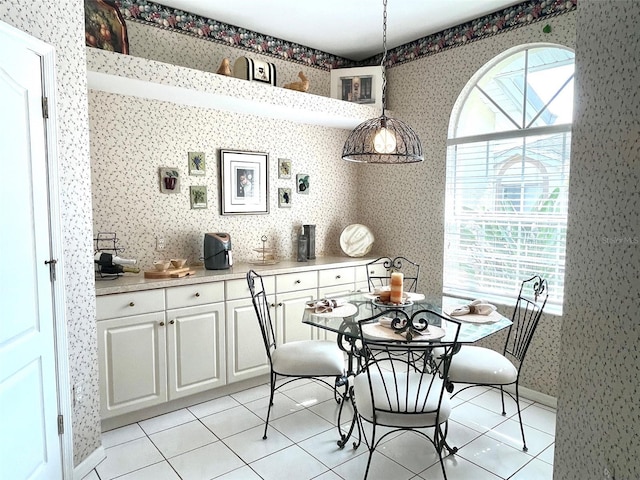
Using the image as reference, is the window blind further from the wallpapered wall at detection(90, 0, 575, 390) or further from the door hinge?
the door hinge

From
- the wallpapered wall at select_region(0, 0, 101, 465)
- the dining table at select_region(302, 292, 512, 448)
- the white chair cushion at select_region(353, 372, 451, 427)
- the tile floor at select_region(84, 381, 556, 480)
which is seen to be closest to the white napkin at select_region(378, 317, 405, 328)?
the dining table at select_region(302, 292, 512, 448)

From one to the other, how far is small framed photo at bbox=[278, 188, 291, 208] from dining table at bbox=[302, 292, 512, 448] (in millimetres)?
1320

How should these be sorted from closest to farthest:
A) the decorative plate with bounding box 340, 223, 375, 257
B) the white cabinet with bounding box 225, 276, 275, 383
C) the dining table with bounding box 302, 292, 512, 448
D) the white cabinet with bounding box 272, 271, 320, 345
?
1. the dining table with bounding box 302, 292, 512, 448
2. the white cabinet with bounding box 225, 276, 275, 383
3. the white cabinet with bounding box 272, 271, 320, 345
4. the decorative plate with bounding box 340, 223, 375, 257

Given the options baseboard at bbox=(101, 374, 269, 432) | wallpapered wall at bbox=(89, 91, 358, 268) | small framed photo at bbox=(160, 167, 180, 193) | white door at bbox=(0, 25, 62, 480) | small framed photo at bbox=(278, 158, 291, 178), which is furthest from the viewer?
small framed photo at bbox=(278, 158, 291, 178)

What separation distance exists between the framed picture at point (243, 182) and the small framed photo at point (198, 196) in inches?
5.9

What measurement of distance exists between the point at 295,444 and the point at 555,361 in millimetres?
1975

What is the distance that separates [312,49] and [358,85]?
1.88ft

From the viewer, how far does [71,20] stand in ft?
6.91

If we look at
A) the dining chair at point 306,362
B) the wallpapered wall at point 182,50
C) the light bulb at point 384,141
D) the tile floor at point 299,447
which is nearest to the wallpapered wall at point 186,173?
the wallpapered wall at point 182,50

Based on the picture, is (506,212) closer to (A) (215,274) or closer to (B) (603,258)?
(B) (603,258)

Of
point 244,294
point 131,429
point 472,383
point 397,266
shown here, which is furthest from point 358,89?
point 131,429

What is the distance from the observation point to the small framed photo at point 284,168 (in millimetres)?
3988

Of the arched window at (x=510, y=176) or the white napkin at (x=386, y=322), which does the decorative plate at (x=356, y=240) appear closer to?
the arched window at (x=510, y=176)

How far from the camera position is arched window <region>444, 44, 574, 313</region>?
123 inches
